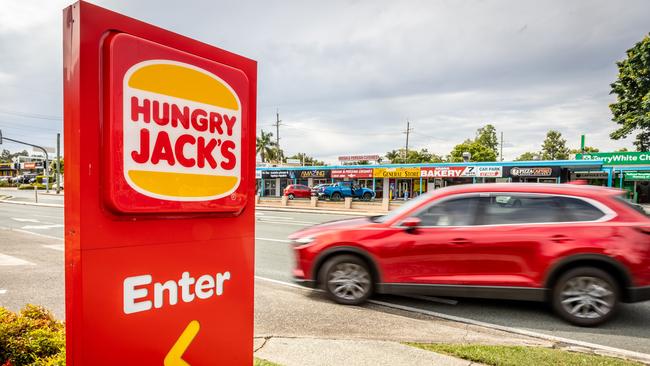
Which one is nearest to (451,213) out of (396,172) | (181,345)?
(181,345)

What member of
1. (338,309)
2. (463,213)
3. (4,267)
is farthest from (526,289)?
(4,267)

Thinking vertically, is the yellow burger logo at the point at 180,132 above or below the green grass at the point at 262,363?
above

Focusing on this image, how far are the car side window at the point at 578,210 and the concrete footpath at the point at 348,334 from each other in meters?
1.74

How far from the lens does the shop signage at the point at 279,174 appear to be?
4438 cm

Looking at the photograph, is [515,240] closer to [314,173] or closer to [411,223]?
[411,223]

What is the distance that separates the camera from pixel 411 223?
5.44m

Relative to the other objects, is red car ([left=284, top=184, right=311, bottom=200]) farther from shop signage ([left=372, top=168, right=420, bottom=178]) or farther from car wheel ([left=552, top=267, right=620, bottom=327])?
car wheel ([left=552, top=267, right=620, bottom=327])

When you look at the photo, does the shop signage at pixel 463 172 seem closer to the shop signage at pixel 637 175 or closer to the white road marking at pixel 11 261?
the shop signage at pixel 637 175

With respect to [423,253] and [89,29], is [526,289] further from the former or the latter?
[89,29]

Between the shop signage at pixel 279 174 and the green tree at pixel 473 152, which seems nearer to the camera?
the shop signage at pixel 279 174

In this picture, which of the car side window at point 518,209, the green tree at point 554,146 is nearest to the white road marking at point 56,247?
the car side window at point 518,209

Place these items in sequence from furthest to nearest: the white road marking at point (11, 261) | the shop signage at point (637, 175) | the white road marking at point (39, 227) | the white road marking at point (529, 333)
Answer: the shop signage at point (637, 175) < the white road marking at point (39, 227) < the white road marking at point (11, 261) < the white road marking at point (529, 333)

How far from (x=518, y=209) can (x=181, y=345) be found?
15.8 feet

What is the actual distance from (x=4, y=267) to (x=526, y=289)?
9518 millimetres
